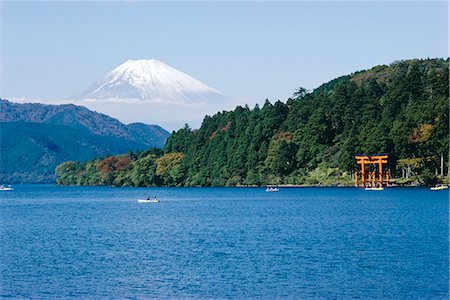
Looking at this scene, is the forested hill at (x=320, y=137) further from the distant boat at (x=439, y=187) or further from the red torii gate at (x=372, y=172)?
the distant boat at (x=439, y=187)

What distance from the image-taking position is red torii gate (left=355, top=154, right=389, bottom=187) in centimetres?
12669

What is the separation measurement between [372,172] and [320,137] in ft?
72.8

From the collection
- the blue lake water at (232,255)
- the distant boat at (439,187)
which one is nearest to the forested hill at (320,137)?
the distant boat at (439,187)

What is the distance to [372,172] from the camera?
13100cm

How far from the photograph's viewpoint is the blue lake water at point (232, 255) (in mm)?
38031

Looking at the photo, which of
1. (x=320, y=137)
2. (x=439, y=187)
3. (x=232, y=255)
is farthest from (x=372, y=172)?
(x=232, y=255)

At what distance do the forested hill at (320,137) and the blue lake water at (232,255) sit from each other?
146ft

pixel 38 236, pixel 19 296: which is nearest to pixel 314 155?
pixel 38 236

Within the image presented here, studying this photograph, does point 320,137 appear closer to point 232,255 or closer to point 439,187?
point 439,187

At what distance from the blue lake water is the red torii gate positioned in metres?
41.8

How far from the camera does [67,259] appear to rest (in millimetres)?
48281

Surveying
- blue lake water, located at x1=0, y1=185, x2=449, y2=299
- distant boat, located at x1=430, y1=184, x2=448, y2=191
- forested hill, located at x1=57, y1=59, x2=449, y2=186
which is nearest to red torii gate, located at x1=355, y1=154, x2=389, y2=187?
forested hill, located at x1=57, y1=59, x2=449, y2=186

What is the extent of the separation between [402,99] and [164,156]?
63078mm

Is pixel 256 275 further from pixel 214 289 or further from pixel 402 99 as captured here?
pixel 402 99
